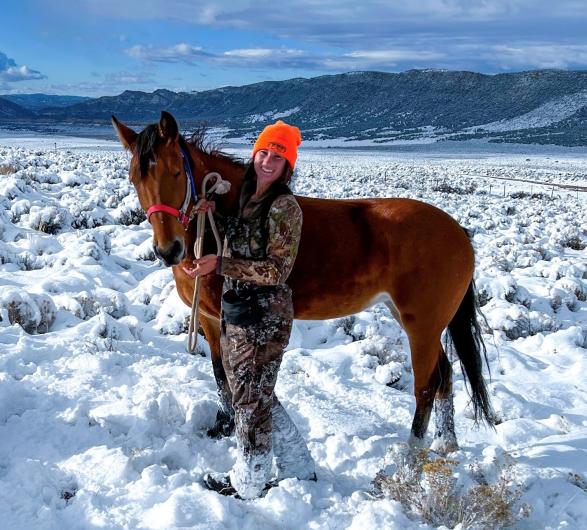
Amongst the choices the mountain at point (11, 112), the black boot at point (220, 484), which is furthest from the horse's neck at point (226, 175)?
the mountain at point (11, 112)

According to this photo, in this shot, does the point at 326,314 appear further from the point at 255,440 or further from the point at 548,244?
the point at 548,244

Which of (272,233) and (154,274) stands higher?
(272,233)

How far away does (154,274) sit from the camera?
6.39 m

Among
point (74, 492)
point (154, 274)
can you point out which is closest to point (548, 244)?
point (154, 274)

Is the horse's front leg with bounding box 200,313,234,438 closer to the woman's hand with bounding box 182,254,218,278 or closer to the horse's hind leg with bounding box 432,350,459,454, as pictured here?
the woman's hand with bounding box 182,254,218,278

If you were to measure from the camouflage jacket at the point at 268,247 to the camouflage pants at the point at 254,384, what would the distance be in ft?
0.79

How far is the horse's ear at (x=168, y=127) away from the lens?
245 centimetres

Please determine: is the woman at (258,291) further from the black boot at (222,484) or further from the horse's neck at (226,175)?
the horse's neck at (226,175)

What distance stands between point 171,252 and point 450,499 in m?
1.82

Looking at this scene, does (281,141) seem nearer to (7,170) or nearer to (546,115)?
(7,170)

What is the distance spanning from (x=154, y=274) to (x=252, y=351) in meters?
4.01

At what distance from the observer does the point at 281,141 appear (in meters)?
2.50

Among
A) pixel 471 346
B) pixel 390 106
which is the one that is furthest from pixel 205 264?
A: pixel 390 106

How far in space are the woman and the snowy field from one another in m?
0.21
